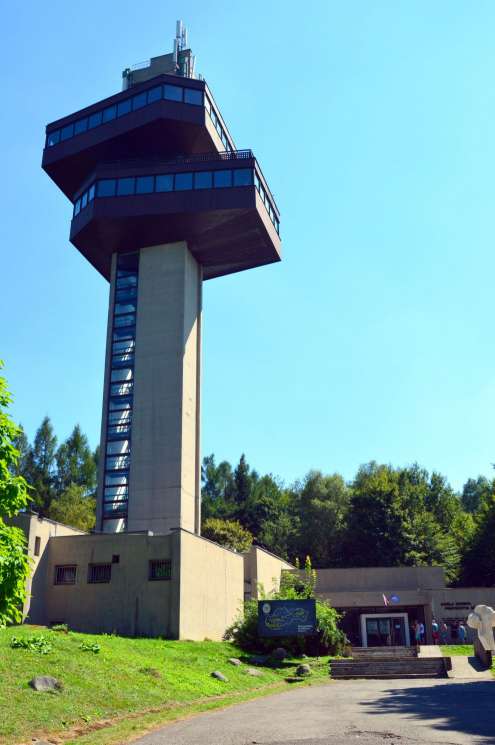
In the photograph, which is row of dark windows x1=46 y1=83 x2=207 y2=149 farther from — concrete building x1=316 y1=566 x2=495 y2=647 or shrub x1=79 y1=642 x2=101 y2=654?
shrub x1=79 y1=642 x2=101 y2=654

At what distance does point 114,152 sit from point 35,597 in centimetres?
3482

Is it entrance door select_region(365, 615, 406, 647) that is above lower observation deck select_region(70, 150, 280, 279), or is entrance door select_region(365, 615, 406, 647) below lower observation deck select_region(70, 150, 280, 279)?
below

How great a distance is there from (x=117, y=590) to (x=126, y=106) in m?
37.1

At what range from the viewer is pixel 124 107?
182ft

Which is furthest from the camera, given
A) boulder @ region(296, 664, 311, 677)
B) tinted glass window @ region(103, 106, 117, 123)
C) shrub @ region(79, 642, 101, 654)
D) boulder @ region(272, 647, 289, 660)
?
tinted glass window @ region(103, 106, 117, 123)

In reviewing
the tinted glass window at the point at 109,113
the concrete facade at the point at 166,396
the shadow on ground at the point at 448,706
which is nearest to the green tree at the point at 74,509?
the concrete facade at the point at 166,396

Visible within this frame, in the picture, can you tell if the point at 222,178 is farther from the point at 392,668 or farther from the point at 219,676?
the point at 219,676

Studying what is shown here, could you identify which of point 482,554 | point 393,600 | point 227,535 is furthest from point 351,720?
point 227,535

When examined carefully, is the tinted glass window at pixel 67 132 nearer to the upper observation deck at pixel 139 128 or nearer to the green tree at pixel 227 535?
the upper observation deck at pixel 139 128

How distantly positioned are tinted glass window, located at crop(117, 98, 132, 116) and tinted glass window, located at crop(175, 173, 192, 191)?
7625 millimetres

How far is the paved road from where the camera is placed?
14383mm

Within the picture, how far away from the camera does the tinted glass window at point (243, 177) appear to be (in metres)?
51.7

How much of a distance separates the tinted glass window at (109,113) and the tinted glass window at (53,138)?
168 inches

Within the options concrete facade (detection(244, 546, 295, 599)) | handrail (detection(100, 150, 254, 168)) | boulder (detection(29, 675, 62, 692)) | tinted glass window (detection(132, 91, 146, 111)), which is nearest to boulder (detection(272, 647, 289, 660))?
concrete facade (detection(244, 546, 295, 599))
